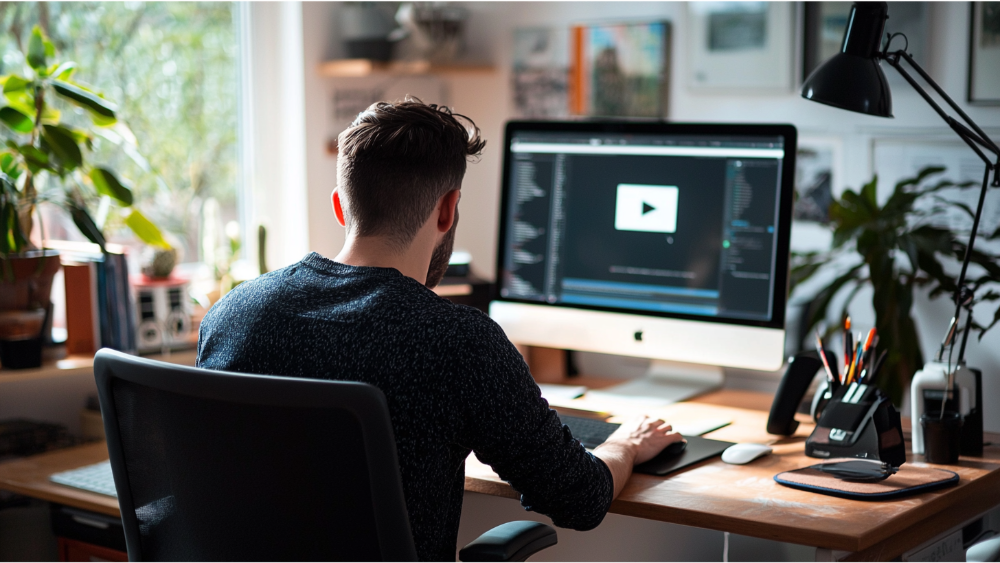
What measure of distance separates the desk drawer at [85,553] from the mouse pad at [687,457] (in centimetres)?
91

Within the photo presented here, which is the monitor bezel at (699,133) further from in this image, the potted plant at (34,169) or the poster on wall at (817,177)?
the poster on wall at (817,177)

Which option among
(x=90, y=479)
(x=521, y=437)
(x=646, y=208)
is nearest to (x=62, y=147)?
(x=90, y=479)

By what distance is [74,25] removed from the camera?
248 centimetres

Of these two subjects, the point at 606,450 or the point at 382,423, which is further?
the point at 606,450

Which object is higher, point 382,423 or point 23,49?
point 23,49

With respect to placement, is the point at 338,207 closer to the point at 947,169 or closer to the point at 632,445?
the point at 632,445

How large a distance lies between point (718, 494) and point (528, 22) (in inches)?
81.4

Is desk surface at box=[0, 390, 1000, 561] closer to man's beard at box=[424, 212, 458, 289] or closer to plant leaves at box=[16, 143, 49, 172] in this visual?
man's beard at box=[424, 212, 458, 289]

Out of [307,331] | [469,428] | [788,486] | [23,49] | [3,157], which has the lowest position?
[788,486]

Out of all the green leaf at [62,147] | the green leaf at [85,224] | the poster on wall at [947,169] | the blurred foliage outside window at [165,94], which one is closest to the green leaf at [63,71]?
the green leaf at [62,147]

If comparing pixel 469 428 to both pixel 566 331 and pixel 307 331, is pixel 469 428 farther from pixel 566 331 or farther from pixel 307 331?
pixel 566 331

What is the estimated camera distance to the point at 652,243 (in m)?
1.80

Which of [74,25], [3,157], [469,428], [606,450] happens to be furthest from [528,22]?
[469,428]

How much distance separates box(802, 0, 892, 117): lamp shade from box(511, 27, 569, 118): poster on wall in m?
1.52
